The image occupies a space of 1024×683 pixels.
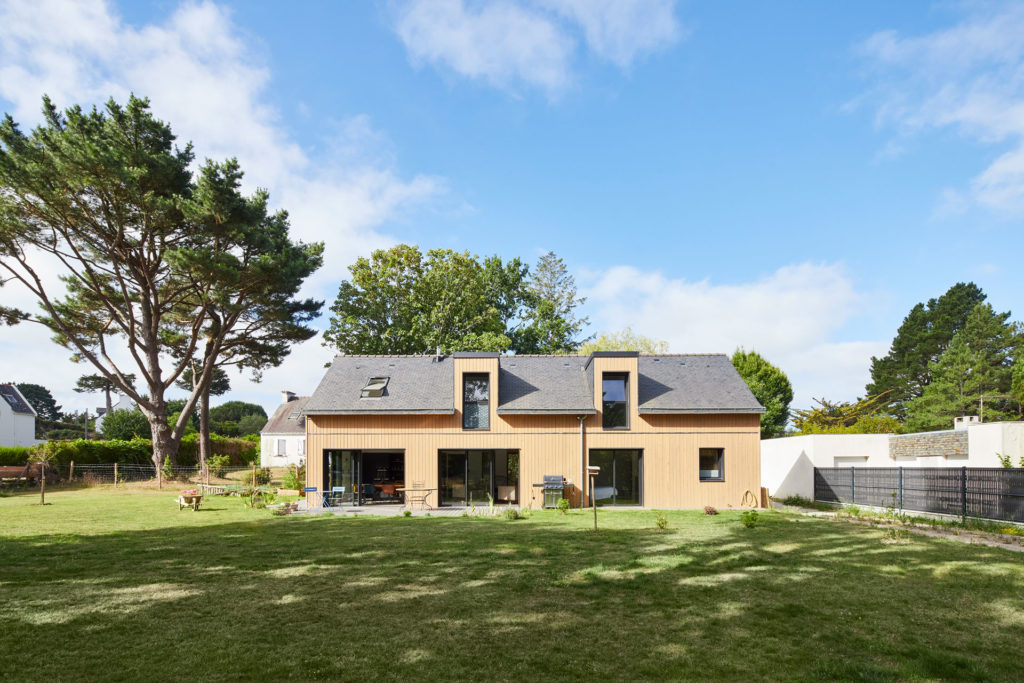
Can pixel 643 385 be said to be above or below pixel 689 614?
above

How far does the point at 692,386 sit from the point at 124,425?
39149 millimetres

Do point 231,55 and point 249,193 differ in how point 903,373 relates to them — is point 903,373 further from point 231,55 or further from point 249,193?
point 231,55

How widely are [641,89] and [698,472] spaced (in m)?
12.4

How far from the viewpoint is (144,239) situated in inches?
1030

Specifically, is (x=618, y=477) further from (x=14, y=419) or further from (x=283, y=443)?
(x=14, y=419)

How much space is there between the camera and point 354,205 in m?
16.0

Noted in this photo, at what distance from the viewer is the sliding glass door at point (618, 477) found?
66.6 ft

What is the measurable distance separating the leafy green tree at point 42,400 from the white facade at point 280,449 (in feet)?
140

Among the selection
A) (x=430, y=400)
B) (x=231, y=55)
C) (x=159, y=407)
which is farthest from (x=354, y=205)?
(x=159, y=407)

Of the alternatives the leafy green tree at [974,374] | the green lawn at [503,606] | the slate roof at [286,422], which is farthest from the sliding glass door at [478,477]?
the leafy green tree at [974,374]

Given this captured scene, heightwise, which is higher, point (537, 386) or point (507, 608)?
point (537, 386)

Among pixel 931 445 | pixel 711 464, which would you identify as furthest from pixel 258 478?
pixel 931 445

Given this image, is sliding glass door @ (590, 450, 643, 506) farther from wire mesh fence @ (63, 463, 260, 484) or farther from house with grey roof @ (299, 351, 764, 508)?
wire mesh fence @ (63, 463, 260, 484)

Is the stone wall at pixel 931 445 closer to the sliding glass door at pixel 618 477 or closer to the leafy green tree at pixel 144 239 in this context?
Result: the sliding glass door at pixel 618 477
